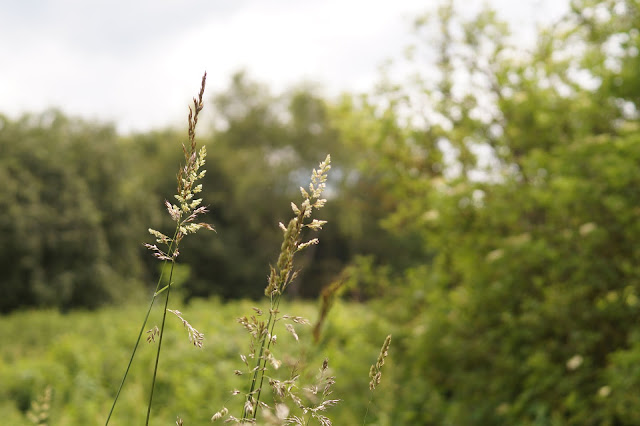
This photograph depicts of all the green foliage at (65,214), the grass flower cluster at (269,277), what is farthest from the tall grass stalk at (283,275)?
the green foliage at (65,214)

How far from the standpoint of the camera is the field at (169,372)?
20.4 ft

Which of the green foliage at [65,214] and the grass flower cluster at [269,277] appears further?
the green foliage at [65,214]

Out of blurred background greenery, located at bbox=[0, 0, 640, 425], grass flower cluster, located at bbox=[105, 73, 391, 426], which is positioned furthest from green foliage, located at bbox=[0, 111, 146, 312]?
grass flower cluster, located at bbox=[105, 73, 391, 426]

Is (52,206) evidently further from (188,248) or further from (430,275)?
(430,275)

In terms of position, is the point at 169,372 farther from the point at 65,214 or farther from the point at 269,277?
the point at 65,214

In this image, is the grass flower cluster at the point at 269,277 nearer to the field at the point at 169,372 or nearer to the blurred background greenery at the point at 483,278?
the blurred background greenery at the point at 483,278

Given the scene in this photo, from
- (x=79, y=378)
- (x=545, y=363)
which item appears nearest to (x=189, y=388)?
(x=79, y=378)

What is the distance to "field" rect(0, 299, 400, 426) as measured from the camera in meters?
6.22

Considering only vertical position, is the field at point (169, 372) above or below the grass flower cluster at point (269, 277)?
below

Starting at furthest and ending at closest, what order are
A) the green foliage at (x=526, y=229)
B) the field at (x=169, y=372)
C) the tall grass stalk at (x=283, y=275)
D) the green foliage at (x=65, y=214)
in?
the green foliage at (x=65, y=214) → the field at (x=169, y=372) → the green foliage at (x=526, y=229) → the tall grass stalk at (x=283, y=275)

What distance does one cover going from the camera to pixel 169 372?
8.32 meters

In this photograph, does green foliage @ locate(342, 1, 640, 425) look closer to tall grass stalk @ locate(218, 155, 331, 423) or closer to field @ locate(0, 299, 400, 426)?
field @ locate(0, 299, 400, 426)

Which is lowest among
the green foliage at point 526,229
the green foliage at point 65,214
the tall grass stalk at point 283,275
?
the green foliage at point 65,214

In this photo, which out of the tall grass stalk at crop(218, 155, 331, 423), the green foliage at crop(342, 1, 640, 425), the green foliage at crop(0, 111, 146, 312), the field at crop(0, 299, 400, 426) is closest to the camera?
the tall grass stalk at crop(218, 155, 331, 423)
